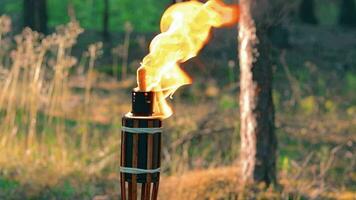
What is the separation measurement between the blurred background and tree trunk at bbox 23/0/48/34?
24 millimetres

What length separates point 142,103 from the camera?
14.5 ft

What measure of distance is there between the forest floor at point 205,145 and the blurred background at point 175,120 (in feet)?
0.06

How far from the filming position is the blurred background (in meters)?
7.75

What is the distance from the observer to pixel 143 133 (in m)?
4.38

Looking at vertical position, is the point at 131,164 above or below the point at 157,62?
below

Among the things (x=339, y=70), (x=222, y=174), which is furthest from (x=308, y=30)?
(x=222, y=174)

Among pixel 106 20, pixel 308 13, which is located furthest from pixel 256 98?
pixel 308 13

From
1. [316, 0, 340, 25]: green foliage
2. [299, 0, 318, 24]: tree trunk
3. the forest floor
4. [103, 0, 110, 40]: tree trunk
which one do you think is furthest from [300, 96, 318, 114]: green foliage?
[316, 0, 340, 25]: green foliage

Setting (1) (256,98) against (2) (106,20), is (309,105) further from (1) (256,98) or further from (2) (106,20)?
(2) (106,20)

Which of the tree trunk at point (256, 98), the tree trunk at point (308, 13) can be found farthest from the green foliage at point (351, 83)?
the tree trunk at point (308, 13)

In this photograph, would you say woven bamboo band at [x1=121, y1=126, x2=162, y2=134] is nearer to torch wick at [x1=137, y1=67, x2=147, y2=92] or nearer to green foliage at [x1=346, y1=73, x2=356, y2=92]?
torch wick at [x1=137, y1=67, x2=147, y2=92]

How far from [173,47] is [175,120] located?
19.5 feet

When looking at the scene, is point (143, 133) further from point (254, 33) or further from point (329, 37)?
point (329, 37)

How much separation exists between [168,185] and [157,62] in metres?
2.94
